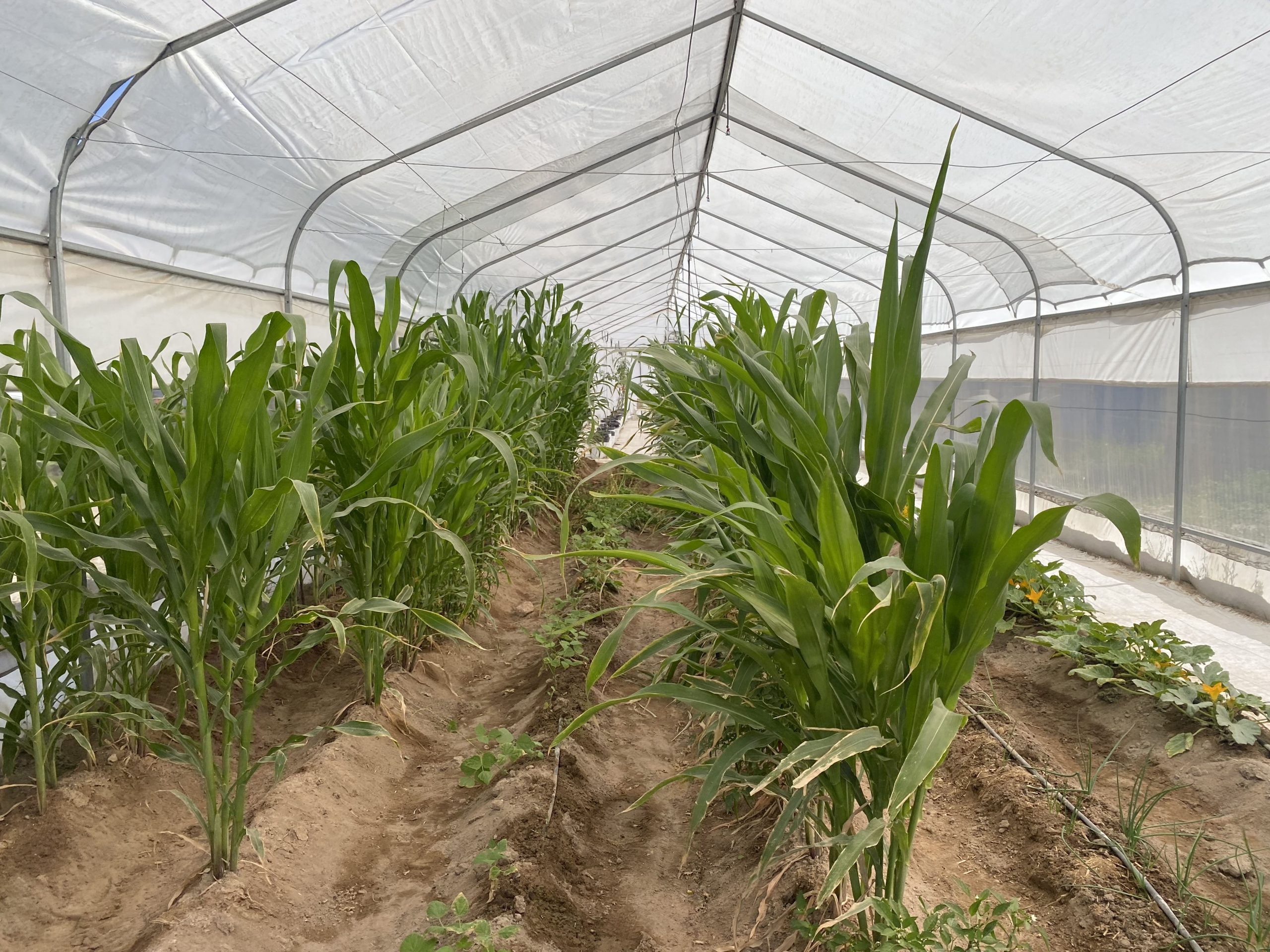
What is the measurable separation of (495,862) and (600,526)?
272cm

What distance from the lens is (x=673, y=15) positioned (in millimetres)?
3713

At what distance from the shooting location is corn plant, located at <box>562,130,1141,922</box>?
Result: 0.93 m

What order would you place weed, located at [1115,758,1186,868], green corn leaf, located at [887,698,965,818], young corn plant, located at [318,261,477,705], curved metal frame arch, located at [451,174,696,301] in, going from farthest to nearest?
1. curved metal frame arch, located at [451,174,696,301]
2. young corn plant, located at [318,261,477,705]
3. weed, located at [1115,758,1186,868]
4. green corn leaf, located at [887,698,965,818]

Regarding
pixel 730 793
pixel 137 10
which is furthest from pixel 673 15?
pixel 730 793

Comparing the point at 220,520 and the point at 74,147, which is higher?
the point at 74,147

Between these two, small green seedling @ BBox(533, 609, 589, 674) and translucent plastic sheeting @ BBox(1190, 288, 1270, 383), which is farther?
translucent plastic sheeting @ BBox(1190, 288, 1270, 383)

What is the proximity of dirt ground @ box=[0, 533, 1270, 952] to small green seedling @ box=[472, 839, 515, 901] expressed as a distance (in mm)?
14

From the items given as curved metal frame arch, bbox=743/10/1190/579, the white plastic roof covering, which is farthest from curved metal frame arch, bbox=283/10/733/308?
curved metal frame arch, bbox=743/10/1190/579

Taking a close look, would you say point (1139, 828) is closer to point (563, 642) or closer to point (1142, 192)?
point (563, 642)

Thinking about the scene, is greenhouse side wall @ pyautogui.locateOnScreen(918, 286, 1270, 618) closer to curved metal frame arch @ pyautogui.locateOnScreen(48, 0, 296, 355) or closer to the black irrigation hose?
the black irrigation hose

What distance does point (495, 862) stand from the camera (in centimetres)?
134

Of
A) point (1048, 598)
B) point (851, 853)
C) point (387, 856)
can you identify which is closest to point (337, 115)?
point (387, 856)

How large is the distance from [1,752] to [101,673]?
239mm

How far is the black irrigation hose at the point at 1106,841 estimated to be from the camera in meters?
1.31
